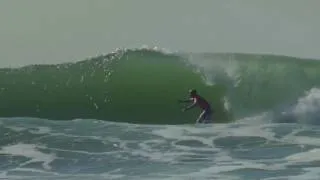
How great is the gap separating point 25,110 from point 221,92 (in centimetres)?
168

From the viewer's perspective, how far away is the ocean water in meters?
5.05

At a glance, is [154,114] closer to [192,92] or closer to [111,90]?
[192,92]

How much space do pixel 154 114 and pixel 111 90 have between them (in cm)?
51

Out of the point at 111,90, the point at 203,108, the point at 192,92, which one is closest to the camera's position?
the point at 203,108

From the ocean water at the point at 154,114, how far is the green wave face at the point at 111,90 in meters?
0.01

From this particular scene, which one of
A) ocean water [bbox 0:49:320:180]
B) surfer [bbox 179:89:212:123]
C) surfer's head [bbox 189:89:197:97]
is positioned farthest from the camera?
surfer's head [bbox 189:89:197:97]

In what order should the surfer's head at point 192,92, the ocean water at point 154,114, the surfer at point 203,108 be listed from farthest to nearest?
1. the surfer's head at point 192,92
2. the surfer at point 203,108
3. the ocean water at point 154,114

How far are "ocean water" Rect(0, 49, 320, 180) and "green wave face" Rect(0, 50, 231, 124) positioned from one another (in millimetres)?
10

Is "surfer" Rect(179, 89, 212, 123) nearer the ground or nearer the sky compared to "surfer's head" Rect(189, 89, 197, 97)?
nearer the ground

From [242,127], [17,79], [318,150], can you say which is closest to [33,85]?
[17,79]

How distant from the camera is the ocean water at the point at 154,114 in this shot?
505cm

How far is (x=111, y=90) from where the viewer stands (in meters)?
6.47

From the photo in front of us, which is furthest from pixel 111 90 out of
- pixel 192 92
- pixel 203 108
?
pixel 203 108

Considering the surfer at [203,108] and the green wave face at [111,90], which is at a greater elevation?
the green wave face at [111,90]
